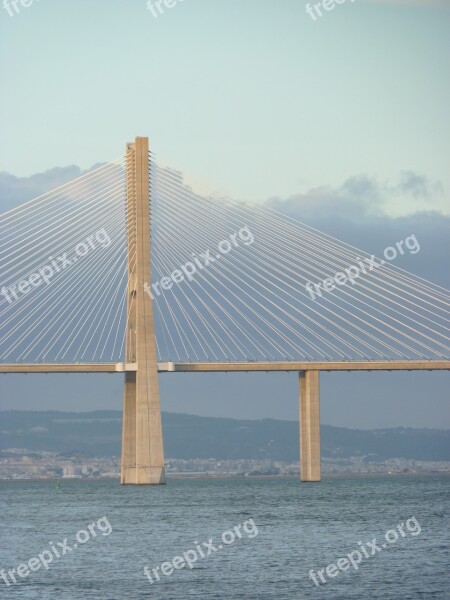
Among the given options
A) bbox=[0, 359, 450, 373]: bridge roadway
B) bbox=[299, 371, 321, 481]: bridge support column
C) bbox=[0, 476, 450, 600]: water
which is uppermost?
bbox=[0, 359, 450, 373]: bridge roadway

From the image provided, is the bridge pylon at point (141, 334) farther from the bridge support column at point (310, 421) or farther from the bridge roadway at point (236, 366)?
the bridge support column at point (310, 421)

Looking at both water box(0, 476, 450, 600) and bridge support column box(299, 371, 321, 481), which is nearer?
water box(0, 476, 450, 600)

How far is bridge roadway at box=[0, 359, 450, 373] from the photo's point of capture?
80750 millimetres

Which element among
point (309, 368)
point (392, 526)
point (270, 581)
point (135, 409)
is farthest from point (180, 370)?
point (270, 581)

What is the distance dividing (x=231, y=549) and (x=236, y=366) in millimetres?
40117

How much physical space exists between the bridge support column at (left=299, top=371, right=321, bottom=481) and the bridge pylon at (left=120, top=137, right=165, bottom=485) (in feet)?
45.4

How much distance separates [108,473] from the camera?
19075 centimetres

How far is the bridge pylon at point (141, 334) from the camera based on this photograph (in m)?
75.4

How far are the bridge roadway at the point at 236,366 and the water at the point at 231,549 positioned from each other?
375 inches

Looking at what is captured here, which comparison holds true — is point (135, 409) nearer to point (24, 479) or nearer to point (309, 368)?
point (309, 368)

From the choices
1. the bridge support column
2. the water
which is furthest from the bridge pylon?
the bridge support column

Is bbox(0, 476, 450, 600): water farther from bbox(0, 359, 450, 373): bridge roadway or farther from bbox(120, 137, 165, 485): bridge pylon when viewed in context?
bbox(0, 359, 450, 373): bridge roadway

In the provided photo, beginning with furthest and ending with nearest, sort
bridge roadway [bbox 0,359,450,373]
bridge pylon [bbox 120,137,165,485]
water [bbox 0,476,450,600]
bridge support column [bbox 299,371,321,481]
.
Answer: bridge support column [bbox 299,371,321,481] → bridge roadway [bbox 0,359,450,373] → bridge pylon [bbox 120,137,165,485] → water [bbox 0,476,450,600]

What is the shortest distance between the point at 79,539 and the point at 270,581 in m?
12.5
